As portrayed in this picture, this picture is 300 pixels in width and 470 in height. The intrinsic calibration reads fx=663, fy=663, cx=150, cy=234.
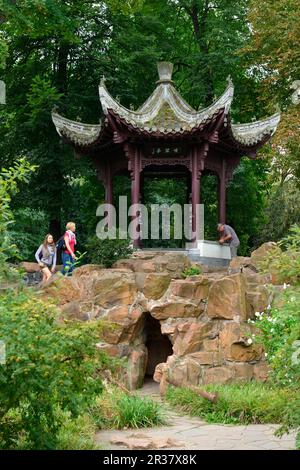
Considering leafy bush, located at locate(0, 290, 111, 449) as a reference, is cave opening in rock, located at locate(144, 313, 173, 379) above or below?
below

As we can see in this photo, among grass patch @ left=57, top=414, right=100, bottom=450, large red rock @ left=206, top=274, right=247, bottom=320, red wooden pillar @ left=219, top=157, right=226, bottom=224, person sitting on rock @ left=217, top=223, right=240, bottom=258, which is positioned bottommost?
grass patch @ left=57, top=414, right=100, bottom=450

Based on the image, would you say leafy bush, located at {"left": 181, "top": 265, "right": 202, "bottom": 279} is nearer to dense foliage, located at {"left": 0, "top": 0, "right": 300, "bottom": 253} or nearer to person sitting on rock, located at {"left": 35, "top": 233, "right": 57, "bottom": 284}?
person sitting on rock, located at {"left": 35, "top": 233, "right": 57, "bottom": 284}

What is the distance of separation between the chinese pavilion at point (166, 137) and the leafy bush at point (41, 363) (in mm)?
7474

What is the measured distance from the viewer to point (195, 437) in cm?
696

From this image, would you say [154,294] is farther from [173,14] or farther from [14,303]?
[173,14]

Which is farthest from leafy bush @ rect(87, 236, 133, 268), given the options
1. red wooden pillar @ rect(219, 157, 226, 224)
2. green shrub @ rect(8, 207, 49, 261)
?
green shrub @ rect(8, 207, 49, 261)

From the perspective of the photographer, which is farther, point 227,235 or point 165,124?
point 227,235

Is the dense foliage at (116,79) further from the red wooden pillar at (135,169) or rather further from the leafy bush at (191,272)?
the leafy bush at (191,272)

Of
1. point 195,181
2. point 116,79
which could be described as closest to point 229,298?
point 195,181

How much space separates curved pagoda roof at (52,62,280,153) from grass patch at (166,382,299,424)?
17.2 feet

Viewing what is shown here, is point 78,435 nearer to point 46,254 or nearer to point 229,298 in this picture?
point 229,298

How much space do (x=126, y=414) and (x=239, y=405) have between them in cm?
138

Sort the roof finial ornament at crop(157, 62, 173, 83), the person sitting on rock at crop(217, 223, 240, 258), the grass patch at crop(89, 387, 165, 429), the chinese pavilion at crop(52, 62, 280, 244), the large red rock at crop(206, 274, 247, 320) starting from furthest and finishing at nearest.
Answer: the roof finial ornament at crop(157, 62, 173, 83), the person sitting on rock at crop(217, 223, 240, 258), the chinese pavilion at crop(52, 62, 280, 244), the large red rock at crop(206, 274, 247, 320), the grass patch at crop(89, 387, 165, 429)

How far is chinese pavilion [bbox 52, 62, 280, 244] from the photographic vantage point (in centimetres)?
1214
